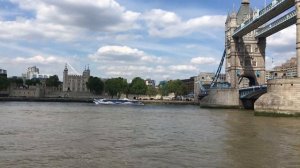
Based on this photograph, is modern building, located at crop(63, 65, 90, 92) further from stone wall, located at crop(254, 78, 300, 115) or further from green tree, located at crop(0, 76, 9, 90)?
stone wall, located at crop(254, 78, 300, 115)

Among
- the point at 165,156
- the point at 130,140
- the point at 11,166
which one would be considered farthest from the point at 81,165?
the point at 130,140

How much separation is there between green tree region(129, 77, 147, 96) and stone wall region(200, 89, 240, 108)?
59.7 meters

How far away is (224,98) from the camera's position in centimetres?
7844

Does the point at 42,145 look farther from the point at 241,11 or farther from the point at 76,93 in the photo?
the point at 76,93

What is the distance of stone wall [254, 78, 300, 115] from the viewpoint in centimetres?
4456

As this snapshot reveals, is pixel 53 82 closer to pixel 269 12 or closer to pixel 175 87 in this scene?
pixel 175 87

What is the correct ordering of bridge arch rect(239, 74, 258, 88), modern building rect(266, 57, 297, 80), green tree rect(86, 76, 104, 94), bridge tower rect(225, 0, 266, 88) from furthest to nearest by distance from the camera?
green tree rect(86, 76, 104, 94)
bridge arch rect(239, 74, 258, 88)
bridge tower rect(225, 0, 266, 88)
modern building rect(266, 57, 297, 80)

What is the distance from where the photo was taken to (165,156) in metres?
17.0

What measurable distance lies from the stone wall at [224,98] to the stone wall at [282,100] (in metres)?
28.1

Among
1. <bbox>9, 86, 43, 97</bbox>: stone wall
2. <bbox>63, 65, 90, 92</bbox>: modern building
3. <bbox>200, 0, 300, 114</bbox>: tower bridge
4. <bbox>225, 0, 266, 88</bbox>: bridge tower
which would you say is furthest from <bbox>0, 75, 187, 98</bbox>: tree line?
<bbox>225, 0, 266, 88</bbox>: bridge tower

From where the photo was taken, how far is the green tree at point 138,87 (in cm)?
14275

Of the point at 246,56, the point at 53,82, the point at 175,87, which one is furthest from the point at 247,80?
the point at 53,82

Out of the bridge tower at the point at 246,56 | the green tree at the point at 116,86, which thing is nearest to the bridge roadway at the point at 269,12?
the bridge tower at the point at 246,56

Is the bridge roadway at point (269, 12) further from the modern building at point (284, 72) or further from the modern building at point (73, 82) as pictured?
the modern building at point (73, 82)
